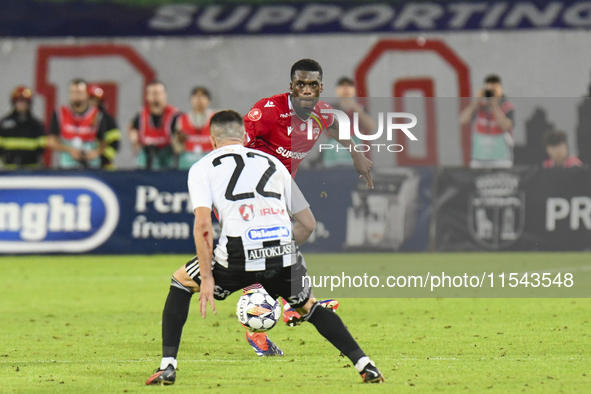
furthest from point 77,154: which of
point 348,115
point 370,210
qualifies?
point 348,115

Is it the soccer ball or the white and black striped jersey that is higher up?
the white and black striped jersey

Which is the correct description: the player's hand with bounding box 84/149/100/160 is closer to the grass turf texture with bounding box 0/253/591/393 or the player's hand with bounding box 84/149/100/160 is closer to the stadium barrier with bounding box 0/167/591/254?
the stadium barrier with bounding box 0/167/591/254

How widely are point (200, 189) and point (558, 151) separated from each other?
32.4 feet

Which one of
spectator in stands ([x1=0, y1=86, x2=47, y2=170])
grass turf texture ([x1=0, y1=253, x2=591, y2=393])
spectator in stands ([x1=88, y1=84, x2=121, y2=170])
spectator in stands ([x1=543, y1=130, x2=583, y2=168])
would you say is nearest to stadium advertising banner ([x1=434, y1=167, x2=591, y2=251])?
spectator in stands ([x1=543, y1=130, x2=583, y2=168])

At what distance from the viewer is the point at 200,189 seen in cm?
536

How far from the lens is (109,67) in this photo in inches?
800

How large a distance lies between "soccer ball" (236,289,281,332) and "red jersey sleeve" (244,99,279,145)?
117 centimetres

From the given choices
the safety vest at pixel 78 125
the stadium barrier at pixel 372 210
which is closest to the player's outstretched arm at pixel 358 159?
the stadium barrier at pixel 372 210

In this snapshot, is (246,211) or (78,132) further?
(78,132)

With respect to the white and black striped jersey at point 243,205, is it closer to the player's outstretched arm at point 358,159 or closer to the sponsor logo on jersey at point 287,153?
the player's outstretched arm at point 358,159

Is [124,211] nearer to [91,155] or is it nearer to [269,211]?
[91,155]

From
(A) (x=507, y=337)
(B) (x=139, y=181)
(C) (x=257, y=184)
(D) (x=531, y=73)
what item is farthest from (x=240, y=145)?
(D) (x=531, y=73)

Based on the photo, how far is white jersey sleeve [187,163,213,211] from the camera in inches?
210

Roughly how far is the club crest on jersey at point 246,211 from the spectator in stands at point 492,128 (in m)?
9.19
